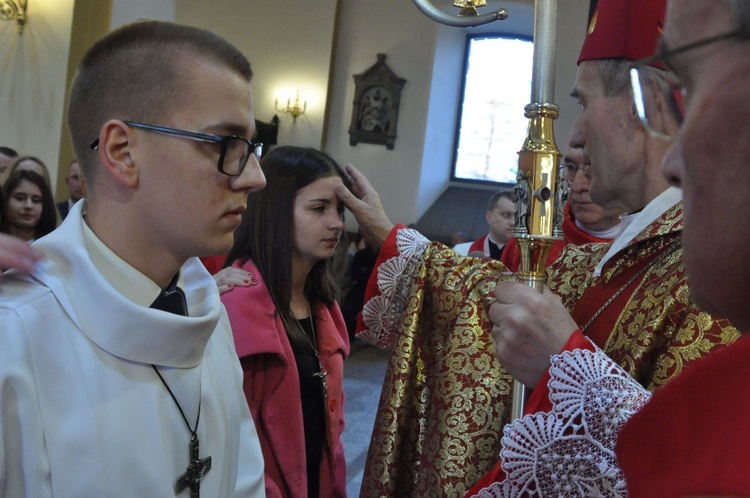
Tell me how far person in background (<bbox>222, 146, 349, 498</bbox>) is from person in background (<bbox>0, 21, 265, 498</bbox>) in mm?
570

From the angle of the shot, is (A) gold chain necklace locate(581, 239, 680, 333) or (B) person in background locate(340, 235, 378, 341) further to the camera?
(B) person in background locate(340, 235, 378, 341)

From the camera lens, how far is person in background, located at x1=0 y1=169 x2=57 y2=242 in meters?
3.88

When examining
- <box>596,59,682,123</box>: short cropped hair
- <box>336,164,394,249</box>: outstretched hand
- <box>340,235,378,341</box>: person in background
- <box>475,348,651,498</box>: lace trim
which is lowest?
<box>340,235,378,341</box>: person in background

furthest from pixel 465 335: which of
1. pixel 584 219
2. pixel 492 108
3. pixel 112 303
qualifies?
pixel 492 108

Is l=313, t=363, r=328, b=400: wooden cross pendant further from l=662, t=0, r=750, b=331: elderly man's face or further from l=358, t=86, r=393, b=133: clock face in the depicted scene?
l=358, t=86, r=393, b=133: clock face

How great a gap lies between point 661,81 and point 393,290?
125 cm

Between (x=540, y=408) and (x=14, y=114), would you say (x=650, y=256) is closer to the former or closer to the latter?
(x=540, y=408)

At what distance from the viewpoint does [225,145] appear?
1.36 m

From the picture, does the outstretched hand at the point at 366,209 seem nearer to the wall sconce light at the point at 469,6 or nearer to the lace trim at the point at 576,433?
the wall sconce light at the point at 469,6

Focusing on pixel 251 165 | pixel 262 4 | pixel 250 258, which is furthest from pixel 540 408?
pixel 262 4

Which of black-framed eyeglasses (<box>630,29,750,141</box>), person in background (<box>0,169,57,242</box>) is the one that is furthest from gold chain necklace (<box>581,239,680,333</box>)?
person in background (<box>0,169,57,242</box>)

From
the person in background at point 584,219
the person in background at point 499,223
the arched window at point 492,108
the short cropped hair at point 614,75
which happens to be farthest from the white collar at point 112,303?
the arched window at point 492,108

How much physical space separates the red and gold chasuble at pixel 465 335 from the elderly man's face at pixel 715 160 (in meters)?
0.69

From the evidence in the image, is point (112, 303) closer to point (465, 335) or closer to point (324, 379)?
point (465, 335)
